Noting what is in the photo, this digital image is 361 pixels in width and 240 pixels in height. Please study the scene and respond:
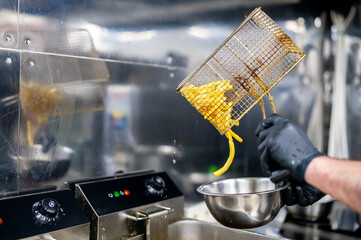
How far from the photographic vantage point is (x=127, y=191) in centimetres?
141

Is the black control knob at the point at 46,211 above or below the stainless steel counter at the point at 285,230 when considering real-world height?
above

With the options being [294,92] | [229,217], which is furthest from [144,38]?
[294,92]

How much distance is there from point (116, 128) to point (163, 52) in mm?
445

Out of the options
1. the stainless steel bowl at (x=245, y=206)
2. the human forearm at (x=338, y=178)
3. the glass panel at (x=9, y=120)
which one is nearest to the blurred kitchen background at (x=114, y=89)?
the glass panel at (x=9, y=120)

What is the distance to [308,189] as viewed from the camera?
4.10 feet

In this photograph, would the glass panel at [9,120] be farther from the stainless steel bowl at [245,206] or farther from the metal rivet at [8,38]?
the stainless steel bowl at [245,206]

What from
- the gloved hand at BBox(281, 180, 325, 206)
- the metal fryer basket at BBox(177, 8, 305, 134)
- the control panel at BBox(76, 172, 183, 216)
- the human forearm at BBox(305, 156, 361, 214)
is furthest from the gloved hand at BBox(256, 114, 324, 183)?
the control panel at BBox(76, 172, 183, 216)

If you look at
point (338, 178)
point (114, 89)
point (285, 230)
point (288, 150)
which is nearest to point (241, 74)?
point (288, 150)

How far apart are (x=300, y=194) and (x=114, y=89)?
836 millimetres

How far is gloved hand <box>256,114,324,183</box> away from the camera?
94cm

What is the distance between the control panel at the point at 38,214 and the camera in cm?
104

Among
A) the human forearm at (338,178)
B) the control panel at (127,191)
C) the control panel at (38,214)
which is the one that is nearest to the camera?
the human forearm at (338,178)

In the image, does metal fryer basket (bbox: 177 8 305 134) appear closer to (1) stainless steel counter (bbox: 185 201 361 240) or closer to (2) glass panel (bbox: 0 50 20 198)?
(2) glass panel (bbox: 0 50 20 198)

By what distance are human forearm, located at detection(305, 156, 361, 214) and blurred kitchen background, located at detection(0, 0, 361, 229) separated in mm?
852
